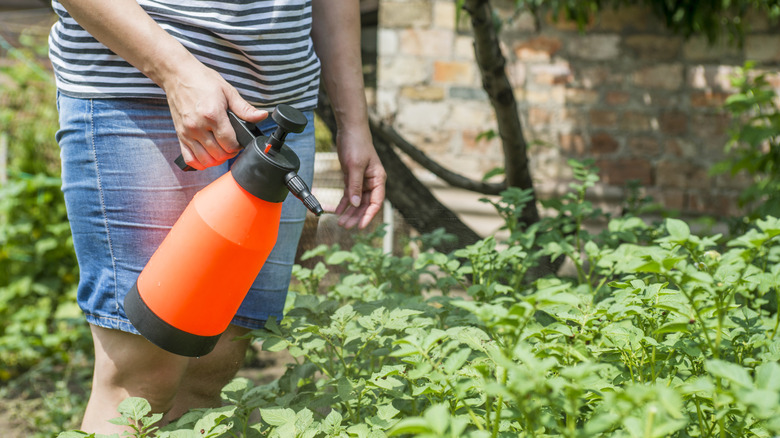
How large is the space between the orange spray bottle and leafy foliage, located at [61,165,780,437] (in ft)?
0.46

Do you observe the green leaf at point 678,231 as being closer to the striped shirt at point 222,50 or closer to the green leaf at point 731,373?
the green leaf at point 731,373

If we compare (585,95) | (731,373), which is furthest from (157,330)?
(585,95)

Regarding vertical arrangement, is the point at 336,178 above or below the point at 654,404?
below

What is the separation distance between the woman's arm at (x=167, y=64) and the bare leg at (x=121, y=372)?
0.36 metres

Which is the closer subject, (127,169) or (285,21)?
(127,169)

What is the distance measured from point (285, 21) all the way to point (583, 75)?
7.96 feet

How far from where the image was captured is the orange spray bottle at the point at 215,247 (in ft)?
2.97

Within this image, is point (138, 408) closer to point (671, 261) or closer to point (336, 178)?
point (671, 261)

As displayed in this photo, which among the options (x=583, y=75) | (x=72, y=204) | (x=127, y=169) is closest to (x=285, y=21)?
(x=127, y=169)

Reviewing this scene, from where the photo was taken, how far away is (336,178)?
266cm

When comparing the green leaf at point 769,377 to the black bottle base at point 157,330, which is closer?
the green leaf at point 769,377

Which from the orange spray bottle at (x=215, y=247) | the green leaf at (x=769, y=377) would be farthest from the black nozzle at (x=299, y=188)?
the green leaf at (x=769, y=377)

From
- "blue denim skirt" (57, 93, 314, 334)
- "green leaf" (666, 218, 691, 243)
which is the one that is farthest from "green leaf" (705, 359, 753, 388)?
"blue denim skirt" (57, 93, 314, 334)

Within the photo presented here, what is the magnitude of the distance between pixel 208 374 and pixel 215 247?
1.41 feet
